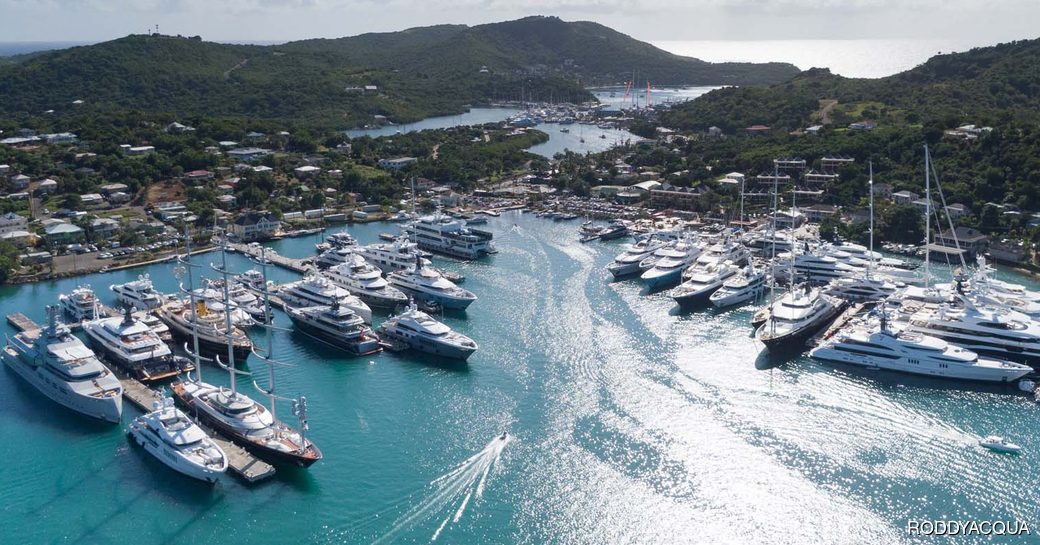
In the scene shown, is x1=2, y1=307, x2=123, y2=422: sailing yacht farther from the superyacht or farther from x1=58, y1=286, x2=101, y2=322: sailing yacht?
the superyacht

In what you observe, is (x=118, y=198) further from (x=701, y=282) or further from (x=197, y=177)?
(x=701, y=282)

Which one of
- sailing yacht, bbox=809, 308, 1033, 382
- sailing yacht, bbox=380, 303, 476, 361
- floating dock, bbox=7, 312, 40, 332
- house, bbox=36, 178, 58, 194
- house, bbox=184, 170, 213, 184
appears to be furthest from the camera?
house, bbox=184, 170, 213, 184

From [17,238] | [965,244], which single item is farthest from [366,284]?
[965,244]

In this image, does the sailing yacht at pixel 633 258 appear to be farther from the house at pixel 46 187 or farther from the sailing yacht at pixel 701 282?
the house at pixel 46 187

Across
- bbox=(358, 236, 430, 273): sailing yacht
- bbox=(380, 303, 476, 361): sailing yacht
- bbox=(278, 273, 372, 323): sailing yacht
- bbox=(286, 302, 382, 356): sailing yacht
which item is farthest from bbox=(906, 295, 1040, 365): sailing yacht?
bbox=(358, 236, 430, 273): sailing yacht

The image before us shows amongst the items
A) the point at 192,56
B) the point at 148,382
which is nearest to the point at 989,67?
the point at 148,382

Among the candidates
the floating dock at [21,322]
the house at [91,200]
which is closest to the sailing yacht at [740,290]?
the floating dock at [21,322]

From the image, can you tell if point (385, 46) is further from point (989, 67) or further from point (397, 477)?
point (397, 477)
